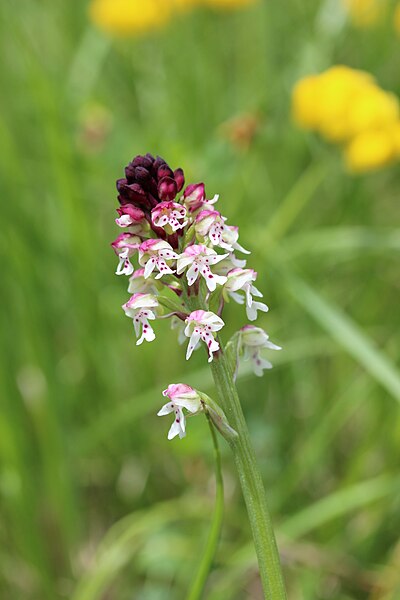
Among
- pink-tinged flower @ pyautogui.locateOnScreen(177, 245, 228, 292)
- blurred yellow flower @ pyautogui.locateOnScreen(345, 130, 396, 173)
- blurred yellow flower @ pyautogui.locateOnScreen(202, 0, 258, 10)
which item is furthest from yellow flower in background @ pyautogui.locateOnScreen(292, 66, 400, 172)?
pink-tinged flower @ pyautogui.locateOnScreen(177, 245, 228, 292)

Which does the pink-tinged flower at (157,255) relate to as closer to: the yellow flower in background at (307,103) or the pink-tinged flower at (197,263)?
the pink-tinged flower at (197,263)

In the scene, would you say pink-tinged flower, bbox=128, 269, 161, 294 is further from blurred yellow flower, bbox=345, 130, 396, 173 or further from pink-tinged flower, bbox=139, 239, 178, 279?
blurred yellow flower, bbox=345, 130, 396, 173

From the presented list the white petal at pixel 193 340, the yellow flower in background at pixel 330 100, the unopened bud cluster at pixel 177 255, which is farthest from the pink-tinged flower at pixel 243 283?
the yellow flower in background at pixel 330 100

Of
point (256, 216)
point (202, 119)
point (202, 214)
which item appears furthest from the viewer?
point (202, 119)

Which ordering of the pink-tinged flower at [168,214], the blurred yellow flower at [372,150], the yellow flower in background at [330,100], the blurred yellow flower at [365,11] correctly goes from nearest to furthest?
the pink-tinged flower at [168,214], the blurred yellow flower at [372,150], the yellow flower in background at [330,100], the blurred yellow flower at [365,11]

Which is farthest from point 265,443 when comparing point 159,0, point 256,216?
point 159,0

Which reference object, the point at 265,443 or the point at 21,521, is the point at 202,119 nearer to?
the point at 265,443

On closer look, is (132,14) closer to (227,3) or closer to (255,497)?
(227,3)
